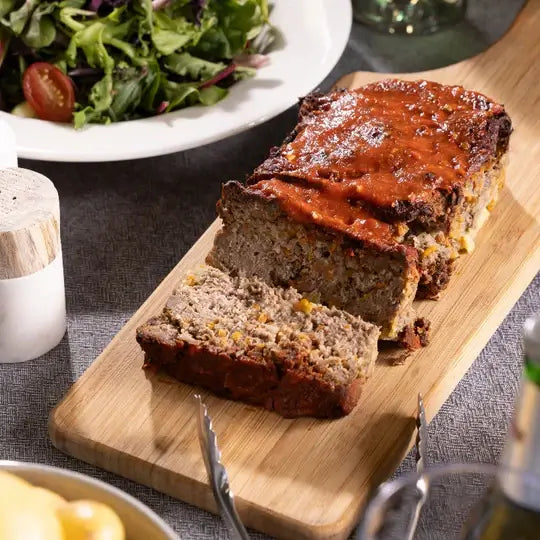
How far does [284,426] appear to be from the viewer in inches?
142

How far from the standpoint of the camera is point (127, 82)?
500cm

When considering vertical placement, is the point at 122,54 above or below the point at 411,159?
below

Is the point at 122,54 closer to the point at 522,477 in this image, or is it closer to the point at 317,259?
the point at 317,259

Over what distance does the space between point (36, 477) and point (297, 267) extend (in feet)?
4.79

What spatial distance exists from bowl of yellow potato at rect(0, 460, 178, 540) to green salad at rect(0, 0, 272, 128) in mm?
2295

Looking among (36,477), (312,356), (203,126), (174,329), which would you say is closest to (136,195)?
(203,126)

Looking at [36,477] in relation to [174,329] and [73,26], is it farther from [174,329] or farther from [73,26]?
[73,26]

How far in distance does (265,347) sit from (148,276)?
38.7 inches

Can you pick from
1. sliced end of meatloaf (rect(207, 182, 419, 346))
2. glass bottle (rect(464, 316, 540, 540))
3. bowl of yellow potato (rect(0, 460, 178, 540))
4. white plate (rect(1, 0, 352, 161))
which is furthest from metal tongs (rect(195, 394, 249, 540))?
white plate (rect(1, 0, 352, 161))

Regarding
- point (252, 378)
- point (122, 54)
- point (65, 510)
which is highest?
point (65, 510)

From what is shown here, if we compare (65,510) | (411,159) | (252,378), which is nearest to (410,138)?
(411,159)

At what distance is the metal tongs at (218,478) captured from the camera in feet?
10.5

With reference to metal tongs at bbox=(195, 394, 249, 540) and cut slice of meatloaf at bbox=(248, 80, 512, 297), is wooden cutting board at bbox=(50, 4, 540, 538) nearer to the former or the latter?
metal tongs at bbox=(195, 394, 249, 540)

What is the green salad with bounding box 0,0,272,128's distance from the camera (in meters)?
4.97
